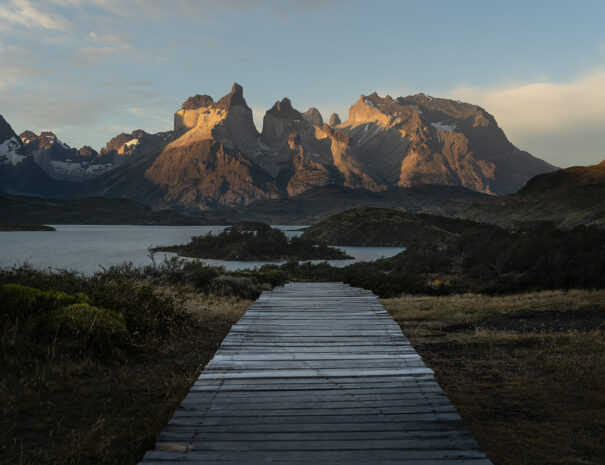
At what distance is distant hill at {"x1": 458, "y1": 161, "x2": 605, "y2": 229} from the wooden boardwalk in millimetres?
71041

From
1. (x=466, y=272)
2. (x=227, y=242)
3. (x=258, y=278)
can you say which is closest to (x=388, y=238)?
(x=227, y=242)

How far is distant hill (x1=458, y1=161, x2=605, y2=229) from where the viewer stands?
271 ft

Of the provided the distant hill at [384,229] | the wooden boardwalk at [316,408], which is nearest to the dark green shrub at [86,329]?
the wooden boardwalk at [316,408]

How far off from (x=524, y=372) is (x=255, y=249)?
54.9 meters

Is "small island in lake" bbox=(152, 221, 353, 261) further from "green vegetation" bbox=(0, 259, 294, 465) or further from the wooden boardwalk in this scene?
the wooden boardwalk

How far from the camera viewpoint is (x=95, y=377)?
7137mm

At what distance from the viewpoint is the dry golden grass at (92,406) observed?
486cm

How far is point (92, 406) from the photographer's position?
20.3ft

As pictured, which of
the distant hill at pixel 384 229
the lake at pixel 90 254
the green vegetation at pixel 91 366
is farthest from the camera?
the distant hill at pixel 384 229

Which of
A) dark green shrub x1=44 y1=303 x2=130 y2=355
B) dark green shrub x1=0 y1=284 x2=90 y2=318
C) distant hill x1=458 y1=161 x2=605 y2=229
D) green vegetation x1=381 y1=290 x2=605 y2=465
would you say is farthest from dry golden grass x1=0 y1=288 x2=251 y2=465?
distant hill x1=458 y1=161 x2=605 y2=229

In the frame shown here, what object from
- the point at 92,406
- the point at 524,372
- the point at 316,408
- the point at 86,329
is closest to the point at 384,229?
the point at 524,372

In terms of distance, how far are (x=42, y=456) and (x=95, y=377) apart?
2422 mm

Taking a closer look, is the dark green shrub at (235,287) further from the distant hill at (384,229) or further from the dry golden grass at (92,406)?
the distant hill at (384,229)

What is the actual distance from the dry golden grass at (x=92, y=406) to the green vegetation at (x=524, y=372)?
3761mm
